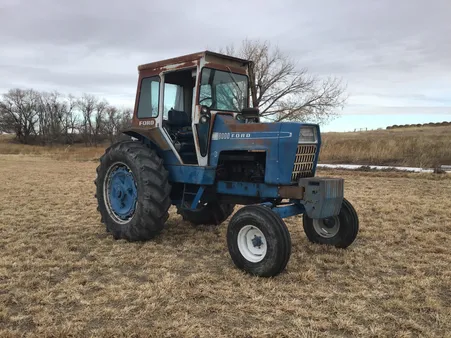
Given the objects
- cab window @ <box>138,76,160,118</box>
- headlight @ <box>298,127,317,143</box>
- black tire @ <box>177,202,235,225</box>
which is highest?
cab window @ <box>138,76,160,118</box>

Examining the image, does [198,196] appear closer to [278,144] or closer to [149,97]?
[278,144]

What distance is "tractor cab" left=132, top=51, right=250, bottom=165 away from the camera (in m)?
5.42

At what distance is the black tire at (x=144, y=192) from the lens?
5387 mm

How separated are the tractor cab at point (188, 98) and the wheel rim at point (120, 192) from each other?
2.12 ft

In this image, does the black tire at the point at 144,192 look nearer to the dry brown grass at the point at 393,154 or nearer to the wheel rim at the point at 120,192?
the wheel rim at the point at 120,192

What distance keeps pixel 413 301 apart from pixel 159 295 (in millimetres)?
2399

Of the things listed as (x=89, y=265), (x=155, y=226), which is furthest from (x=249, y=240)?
(x=89, y=265)

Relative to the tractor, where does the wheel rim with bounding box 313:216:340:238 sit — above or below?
below

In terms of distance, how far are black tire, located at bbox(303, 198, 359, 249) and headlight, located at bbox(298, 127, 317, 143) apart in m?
1.01

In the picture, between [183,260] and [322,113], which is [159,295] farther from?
[322,113]

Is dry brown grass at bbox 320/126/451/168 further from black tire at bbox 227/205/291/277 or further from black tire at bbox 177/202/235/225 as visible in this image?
black tire at bbox 227/205/291/277

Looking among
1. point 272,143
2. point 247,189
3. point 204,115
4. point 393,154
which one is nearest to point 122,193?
point 204,115

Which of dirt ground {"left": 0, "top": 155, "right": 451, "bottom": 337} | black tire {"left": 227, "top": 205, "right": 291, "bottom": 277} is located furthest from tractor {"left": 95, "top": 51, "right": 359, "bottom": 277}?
dirt ground {"left": 0, "top": 155, "right": 451, "bottom": 337}

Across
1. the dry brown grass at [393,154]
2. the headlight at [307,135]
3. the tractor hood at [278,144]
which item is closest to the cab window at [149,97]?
the tractor hood at [278,144]
